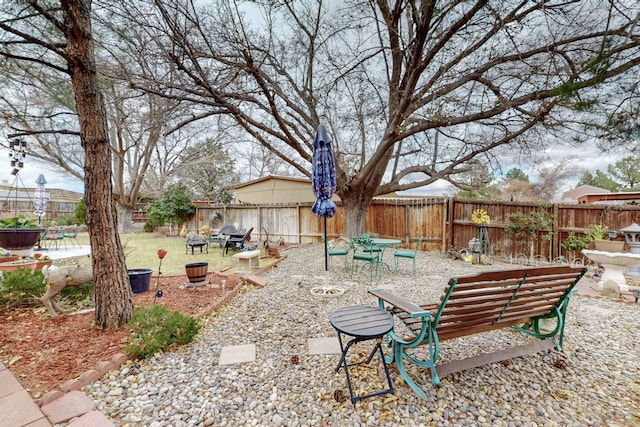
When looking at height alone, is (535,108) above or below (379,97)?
below

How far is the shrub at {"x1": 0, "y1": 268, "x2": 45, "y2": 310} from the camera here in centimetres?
329

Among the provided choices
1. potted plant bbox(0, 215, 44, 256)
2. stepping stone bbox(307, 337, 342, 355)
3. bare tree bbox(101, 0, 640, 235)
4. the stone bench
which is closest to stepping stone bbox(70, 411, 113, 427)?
stepping stone bbox(307, 337, 342, 355)

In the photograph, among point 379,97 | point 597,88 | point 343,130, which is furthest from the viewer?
point 343,130

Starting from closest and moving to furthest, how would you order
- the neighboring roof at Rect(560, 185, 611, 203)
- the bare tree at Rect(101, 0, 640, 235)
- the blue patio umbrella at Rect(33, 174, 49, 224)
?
1. the bare tree at Rect(101, 0, 640, 235)
2. the blue patio umbrella at Rect(33, 174, 49, 224)
3. the neighboring roof at Rect(560, 185, 611, 203)

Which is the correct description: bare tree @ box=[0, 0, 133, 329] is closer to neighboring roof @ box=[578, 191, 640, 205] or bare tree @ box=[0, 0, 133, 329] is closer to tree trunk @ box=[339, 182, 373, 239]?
tree trunk @ box=[339, 182, 373, 239]

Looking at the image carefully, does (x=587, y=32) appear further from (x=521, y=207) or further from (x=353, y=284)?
(x=353, y=284)

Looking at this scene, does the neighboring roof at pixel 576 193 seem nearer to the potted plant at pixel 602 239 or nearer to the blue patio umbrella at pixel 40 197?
the potted plant at pixel 602 239

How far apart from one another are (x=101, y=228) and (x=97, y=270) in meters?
0.42

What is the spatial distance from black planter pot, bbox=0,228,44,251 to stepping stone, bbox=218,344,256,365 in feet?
19.0

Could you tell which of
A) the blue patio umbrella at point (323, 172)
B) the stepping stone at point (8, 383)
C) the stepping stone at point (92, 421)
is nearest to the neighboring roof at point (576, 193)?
the blue patio umbrella at point (323, 172)

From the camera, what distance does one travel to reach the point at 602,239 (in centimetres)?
574

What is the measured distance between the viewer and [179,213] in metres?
12.8

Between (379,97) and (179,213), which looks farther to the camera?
(179,213)

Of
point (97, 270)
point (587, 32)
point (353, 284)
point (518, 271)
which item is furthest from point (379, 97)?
point (97, 270)
